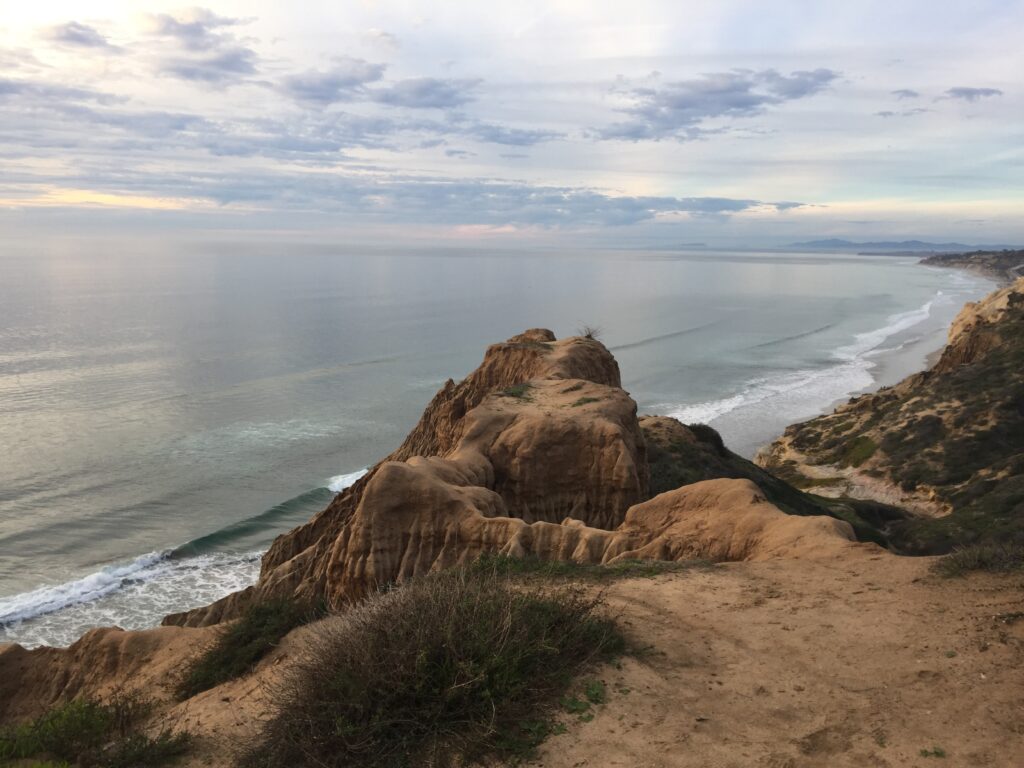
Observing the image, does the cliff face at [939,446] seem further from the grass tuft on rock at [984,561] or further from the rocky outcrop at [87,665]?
the rocky outcrop at [87,665]

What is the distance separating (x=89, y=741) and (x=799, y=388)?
7088 cm

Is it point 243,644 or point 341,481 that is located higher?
point 243,644

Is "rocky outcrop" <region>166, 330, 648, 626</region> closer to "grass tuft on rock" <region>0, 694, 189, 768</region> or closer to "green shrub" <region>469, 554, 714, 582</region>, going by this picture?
"green shrub" <region>469, 554, 714, 582</region>

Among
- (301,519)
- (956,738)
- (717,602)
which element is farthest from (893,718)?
(301,519)

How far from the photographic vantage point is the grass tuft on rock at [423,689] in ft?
26.6

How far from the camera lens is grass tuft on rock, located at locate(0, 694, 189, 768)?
372 inches

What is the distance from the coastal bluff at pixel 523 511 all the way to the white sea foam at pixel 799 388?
35360 millimetres

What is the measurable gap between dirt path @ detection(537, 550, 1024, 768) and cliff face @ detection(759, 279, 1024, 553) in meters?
24.1

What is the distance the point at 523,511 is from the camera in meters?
23.4

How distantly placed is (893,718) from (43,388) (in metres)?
67.1

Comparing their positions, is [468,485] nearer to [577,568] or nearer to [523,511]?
[523,511]

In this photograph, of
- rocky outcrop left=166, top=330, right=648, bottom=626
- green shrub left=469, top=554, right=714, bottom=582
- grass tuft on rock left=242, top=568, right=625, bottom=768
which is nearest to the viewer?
grass tuft on rock left=242, top=568, right=625, bottom=768

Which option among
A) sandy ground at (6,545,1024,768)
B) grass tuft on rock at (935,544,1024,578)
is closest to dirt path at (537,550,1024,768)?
sandy ground at (6,545,1024,768)

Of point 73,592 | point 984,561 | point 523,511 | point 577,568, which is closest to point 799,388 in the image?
point 523,511
